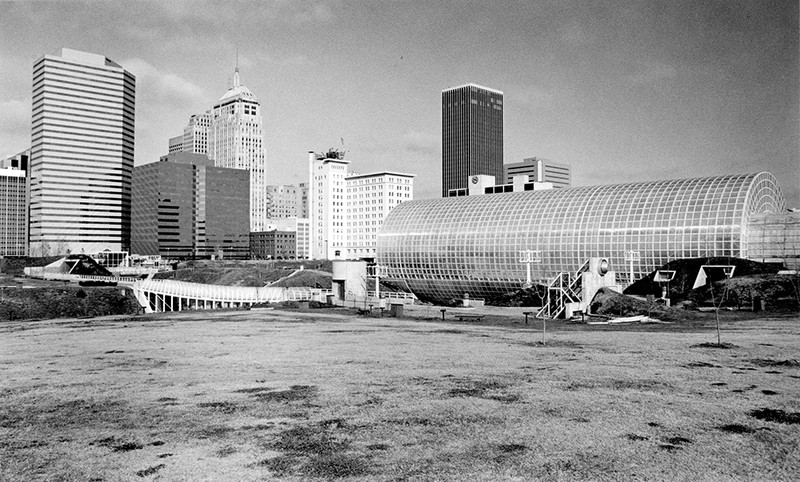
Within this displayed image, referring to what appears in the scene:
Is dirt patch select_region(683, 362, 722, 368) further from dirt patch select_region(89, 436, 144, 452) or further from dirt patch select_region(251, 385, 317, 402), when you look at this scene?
dirt patch select_region(89, 436, 144, 452)

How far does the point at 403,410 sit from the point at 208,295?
76900mm

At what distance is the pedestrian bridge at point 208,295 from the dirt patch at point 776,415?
214 feet

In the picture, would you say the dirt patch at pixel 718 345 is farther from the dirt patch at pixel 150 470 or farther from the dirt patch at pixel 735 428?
the dirt patch at pixel 150 470

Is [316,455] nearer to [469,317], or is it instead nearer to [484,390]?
[484,390]

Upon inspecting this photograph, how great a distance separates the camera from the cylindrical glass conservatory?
94500 mm

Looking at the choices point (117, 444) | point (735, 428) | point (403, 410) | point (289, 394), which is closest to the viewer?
point (117, 444)

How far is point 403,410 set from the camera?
21516 mm

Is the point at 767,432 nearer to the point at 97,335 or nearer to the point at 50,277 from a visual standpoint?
the point at 97,335

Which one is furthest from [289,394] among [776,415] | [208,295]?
[208,295]

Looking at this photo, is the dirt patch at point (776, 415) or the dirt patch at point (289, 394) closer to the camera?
the dirt patch at point (776, 415)

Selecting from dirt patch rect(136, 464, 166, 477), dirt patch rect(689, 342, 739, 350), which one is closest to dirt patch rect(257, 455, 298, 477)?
dirt patch rect(136, 464, 166, 477)

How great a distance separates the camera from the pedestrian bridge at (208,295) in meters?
87.8

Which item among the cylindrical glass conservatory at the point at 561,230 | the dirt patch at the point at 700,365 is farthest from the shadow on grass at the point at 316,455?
the cylindrical glass conservatory at the point at 561,230

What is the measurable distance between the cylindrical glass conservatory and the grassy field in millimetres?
61325
